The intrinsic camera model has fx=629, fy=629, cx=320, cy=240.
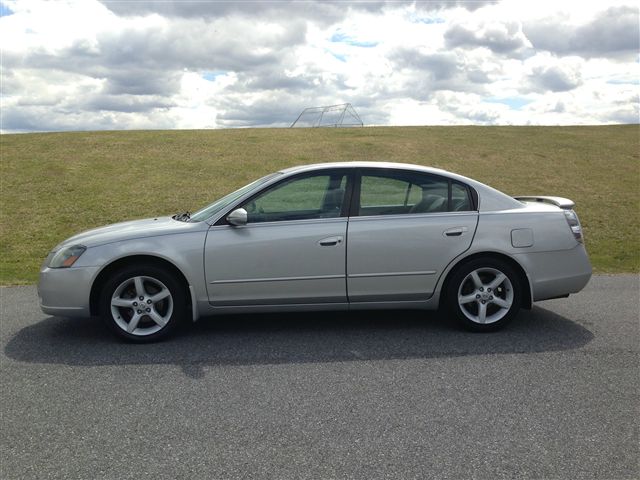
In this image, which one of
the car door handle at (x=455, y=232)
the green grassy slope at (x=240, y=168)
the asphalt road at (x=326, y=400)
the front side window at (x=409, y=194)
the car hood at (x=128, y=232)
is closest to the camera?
the asphalt road at (x=326, y=400)

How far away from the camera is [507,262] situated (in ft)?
18.2

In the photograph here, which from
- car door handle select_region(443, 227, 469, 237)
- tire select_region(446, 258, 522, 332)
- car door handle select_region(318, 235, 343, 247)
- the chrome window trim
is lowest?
tire select_region(446, 258, 522, 332)

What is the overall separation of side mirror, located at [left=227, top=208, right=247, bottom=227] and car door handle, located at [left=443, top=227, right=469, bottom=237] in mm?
1729

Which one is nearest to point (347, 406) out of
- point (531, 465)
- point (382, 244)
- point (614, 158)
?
point (531, 465)

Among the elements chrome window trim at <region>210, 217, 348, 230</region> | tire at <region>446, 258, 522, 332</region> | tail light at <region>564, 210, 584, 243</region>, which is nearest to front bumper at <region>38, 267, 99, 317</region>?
chrome window trim at <region>210, 217, 348, 230</region>

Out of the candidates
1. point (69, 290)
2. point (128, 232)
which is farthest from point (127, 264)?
point (69, 290)

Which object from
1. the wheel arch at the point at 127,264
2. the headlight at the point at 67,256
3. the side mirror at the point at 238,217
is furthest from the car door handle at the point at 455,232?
the headlight at the point at 67,256

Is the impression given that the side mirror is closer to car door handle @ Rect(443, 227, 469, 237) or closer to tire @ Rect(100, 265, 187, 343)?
tire @ Rect(100, 265, 187, 343)

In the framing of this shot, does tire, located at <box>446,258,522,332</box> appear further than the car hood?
Yes

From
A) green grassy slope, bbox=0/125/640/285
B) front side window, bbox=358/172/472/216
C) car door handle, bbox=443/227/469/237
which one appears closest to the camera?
car door handle, bbox=443/227/469/237

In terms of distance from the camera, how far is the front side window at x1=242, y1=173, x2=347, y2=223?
5469 millimetres

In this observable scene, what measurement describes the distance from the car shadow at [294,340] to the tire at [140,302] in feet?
0.40

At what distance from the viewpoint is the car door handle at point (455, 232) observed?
546 cm

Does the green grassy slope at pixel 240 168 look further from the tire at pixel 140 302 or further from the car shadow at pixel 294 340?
the tire at pixel 140 302
